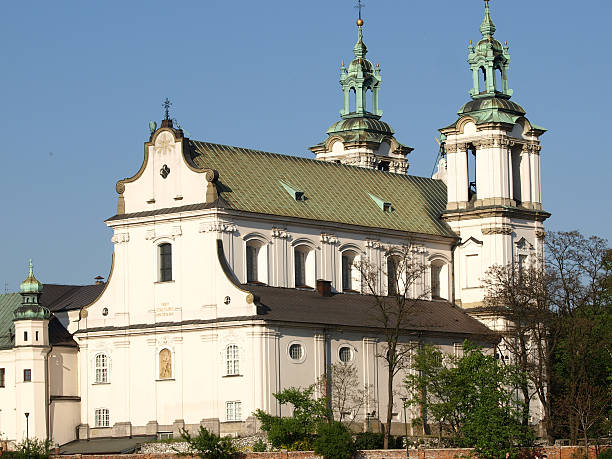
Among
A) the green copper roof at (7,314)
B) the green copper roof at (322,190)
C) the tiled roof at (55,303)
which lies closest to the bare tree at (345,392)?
the green copper roof at (322,190)

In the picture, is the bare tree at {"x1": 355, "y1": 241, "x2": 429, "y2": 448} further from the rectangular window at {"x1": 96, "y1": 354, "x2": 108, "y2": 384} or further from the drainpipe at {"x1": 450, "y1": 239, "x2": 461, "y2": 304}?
the rectangular window at {"x1": 96, "y1": 354, "x2": 108, "y2": 384}

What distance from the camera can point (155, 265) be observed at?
285 ft

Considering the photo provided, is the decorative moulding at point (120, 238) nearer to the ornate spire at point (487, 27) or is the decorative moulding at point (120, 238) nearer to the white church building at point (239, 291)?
the white church building at point (239, 291)

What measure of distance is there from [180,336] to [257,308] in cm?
486

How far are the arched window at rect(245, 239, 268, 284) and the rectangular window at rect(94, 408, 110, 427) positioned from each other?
32.8 feet

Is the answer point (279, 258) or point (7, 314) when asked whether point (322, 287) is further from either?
point (7, 314)

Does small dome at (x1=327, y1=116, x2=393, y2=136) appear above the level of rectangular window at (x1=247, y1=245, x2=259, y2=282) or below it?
above

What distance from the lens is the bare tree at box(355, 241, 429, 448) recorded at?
85.2 metres

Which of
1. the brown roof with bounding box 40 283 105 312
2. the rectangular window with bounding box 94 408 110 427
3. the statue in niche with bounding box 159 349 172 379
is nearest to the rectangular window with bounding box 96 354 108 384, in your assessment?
the rectangular window with bounding box 94 408 110 427

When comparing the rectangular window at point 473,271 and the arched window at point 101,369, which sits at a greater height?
the rectangular window at point 473,271

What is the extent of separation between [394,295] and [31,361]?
19.8 meters

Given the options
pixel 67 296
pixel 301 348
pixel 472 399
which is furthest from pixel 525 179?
pixel 67 296

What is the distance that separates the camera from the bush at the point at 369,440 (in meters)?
78.1

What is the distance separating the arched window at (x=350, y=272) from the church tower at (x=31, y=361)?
15771 mm
